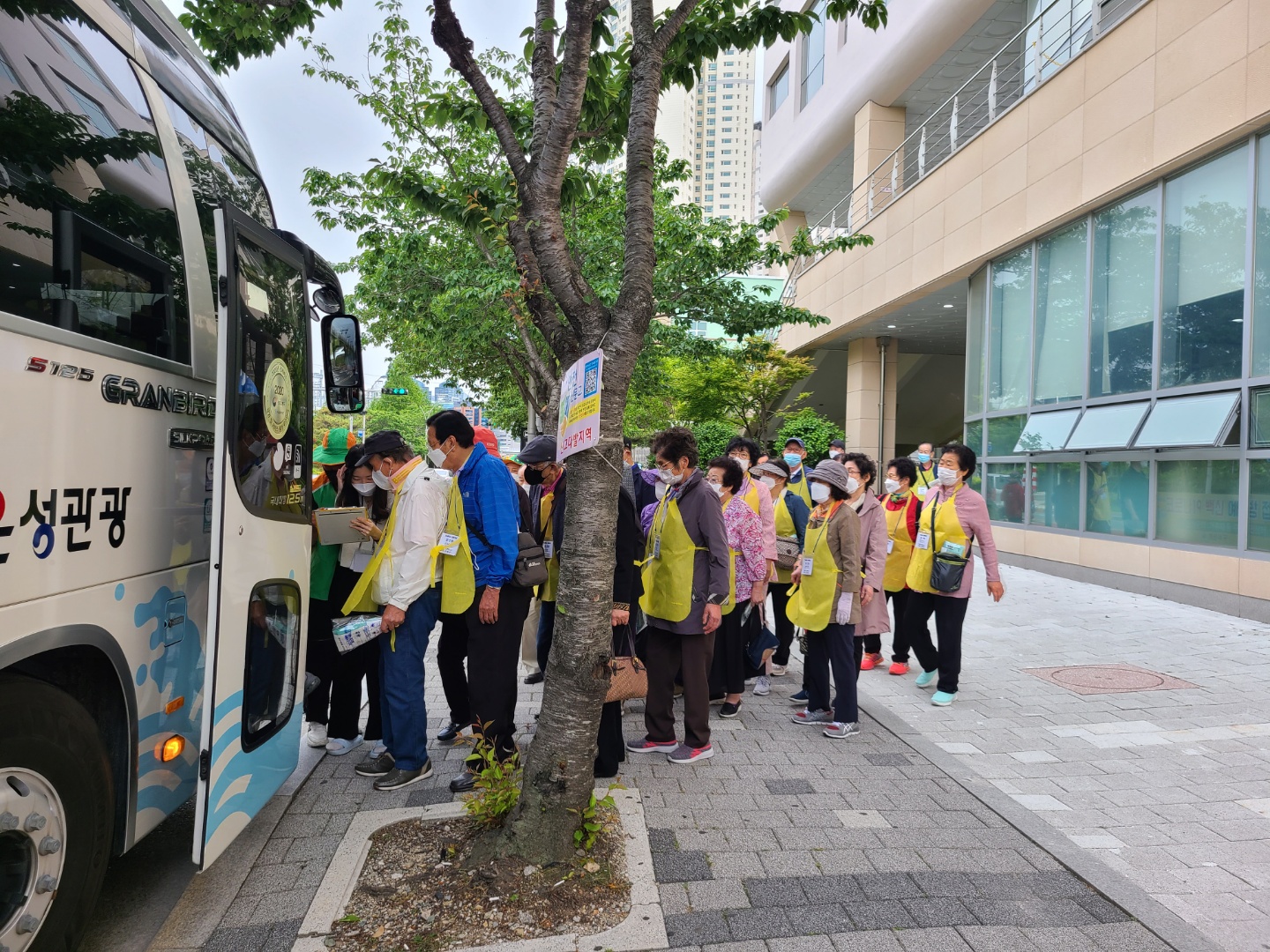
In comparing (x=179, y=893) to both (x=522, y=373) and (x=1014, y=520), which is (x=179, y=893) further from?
(x=522, y=373)

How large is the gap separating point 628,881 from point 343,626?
1.91 meters

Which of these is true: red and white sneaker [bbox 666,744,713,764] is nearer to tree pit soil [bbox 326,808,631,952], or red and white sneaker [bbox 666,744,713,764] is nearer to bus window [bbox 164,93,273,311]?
tree pit soil [bbox 326,808,631,952]

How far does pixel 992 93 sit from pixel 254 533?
15463 millimetres

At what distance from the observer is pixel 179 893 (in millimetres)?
3152

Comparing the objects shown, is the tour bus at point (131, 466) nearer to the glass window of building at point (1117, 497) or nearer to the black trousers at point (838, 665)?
the black trousers at point (838, 665)

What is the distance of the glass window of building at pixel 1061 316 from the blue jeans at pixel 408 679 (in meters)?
11.2

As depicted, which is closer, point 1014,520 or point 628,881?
point 628,881

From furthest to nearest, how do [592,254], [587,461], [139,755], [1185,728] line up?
[592,254] → [1185,728] → [587,461] → [139,755]

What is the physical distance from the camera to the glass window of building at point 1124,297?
10711 millimetres

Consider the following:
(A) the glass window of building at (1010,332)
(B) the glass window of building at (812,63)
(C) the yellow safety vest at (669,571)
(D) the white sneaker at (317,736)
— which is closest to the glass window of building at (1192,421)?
(A) the glass window of building at (1010,332)

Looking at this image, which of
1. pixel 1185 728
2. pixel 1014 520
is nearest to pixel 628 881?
pixel 1185 728

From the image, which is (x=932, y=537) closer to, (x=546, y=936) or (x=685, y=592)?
(x=685, y=592)

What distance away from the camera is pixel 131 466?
2.60 m

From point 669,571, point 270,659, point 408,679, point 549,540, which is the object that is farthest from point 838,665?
point 270,659
